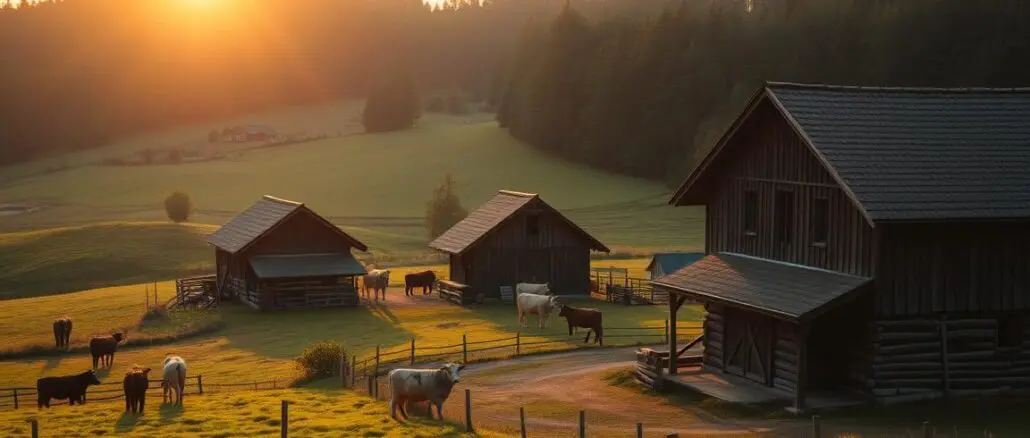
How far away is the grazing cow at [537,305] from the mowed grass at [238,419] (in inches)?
641

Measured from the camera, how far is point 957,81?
3898 inches

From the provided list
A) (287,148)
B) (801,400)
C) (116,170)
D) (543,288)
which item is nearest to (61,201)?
(116,170)

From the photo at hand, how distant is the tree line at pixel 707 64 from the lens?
9925 cm

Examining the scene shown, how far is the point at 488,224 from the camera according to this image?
181 feet

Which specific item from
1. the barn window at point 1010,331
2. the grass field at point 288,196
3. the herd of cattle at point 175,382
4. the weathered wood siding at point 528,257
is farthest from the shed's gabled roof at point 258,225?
the barn window at point 1010,331

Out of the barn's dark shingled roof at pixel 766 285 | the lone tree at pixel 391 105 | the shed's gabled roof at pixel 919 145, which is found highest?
the lone tree at pixel 391 105

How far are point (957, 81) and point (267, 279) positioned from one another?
225 feet

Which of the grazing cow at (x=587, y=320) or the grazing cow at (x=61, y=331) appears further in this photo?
the grazing cow at (x=61, y=331)

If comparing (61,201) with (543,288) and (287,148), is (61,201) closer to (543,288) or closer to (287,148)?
(287,148)

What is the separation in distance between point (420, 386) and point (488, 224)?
1119 inches

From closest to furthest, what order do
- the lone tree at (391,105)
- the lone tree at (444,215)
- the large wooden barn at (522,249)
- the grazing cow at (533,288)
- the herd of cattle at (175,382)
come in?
the herd of cattle at (175,382) < the grazing cow at (533,288) < the large wooden barn at (522,249) < the lone tree at (444,215) < the lone tree at (391,105)

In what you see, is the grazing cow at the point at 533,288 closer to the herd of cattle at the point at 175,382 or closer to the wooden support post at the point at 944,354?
the herd of cattle at the point at 175,382

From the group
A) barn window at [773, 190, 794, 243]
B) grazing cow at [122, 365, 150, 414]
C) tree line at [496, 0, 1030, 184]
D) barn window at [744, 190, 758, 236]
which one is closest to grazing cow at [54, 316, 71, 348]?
grazing cow at [122, 365, 150, 414]

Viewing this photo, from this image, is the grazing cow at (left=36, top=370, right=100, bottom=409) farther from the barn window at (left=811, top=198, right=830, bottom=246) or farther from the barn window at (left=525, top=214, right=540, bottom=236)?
the barn window at (left=525, top=214, right=540, bottom=236)
